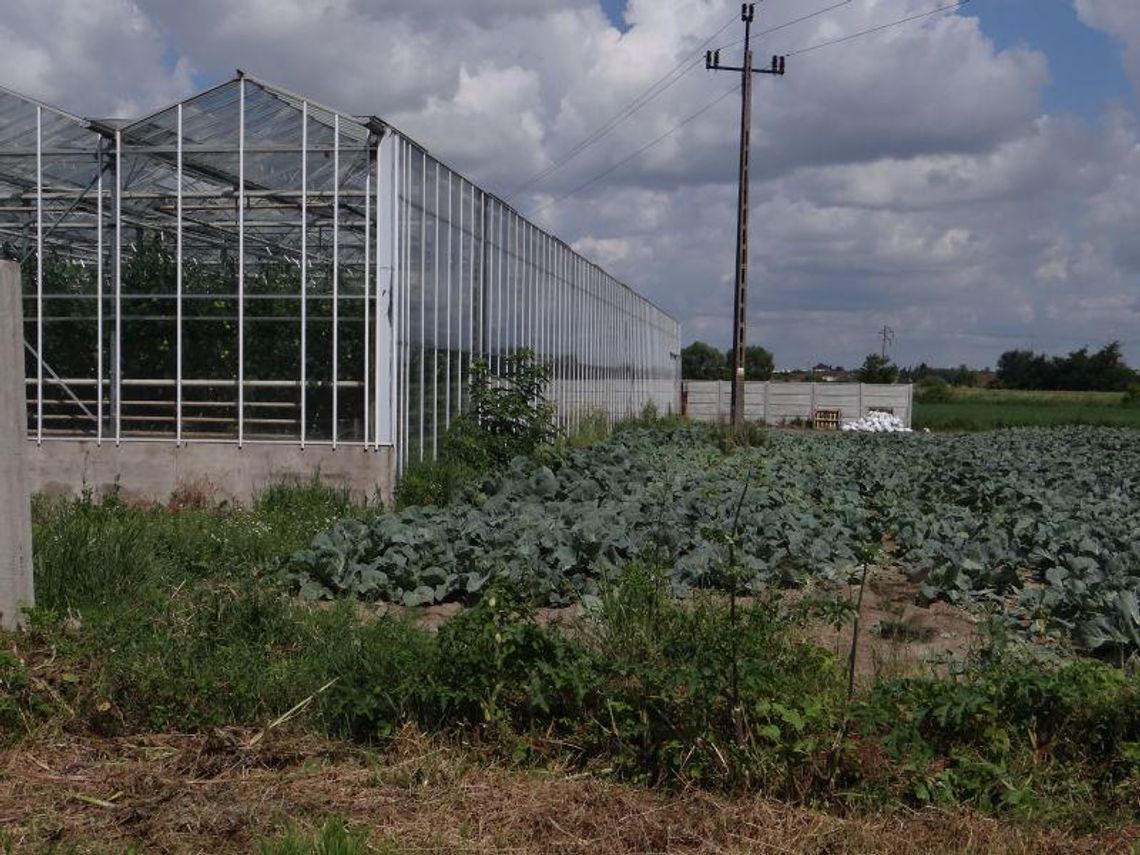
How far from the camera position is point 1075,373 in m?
100

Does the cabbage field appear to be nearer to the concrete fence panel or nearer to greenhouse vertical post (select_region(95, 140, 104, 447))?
greenhouse vertical post (select_region(95, 140, 104, 447))

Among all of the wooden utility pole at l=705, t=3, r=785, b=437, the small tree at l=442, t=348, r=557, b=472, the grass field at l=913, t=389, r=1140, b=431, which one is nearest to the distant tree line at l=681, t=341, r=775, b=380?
the grass field at l=913, t=389, r=1140, b=431

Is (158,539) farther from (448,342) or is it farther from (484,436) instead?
(448,342)

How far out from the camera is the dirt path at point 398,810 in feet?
17.3

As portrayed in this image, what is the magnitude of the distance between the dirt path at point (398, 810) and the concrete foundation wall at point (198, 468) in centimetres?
904

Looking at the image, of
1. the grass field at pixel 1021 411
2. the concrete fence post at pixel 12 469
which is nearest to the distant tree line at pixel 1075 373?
the grass field at pixel 1021 411

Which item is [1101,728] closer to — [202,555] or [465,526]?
[465,526]

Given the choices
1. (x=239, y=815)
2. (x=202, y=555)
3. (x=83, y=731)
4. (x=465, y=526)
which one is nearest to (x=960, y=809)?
(x=239, y=815)

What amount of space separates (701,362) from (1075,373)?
29793mm

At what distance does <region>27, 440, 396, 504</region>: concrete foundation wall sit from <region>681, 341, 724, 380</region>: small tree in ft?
270

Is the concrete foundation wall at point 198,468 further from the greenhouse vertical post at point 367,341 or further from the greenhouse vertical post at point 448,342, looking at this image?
the greenhouse vertical post at point 448,342

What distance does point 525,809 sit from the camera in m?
5.59

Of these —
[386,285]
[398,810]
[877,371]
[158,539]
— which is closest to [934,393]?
[877,371]

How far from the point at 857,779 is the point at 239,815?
9.17 ft
